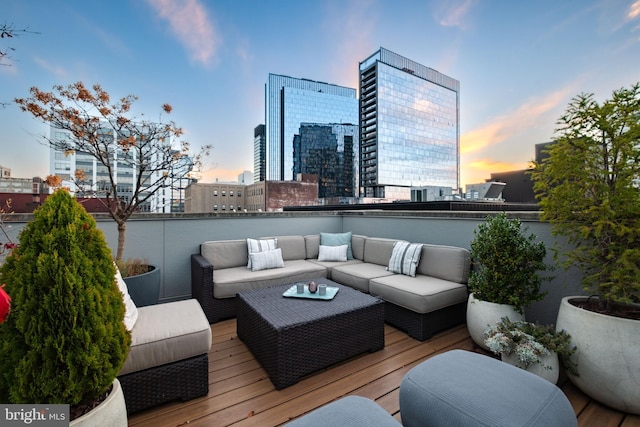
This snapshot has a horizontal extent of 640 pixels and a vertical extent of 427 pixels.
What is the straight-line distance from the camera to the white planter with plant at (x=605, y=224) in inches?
63.1

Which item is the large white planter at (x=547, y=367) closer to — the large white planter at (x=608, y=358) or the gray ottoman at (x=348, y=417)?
the large white planter at (x=608, y=358)

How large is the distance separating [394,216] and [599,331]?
9.06 feet

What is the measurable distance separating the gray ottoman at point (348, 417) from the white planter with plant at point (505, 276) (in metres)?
1.64

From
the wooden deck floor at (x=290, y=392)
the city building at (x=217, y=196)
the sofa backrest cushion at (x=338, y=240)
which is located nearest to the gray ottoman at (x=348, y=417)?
the wooden deck floor at (x=290, y=392)

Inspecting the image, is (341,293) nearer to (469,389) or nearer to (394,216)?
(469,389)

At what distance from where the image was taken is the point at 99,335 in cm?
104

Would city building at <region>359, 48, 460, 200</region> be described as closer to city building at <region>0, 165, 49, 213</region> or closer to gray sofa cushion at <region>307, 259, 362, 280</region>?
city building at <region>0, 165, 49, 213</region>

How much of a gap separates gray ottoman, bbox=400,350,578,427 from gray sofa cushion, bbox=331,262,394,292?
1.71 m

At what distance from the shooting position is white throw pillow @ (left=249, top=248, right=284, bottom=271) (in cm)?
347

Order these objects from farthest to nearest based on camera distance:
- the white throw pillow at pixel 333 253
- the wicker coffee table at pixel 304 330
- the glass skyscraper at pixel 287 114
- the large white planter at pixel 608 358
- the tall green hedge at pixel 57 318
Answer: the glass skyscraper at pixel 287 114, the white throw pillow at pixel 333 253, the wicker coffee table at pixel 304 330, the large white planter at pixel 608 358, the tall green hedge at pixel 57 318

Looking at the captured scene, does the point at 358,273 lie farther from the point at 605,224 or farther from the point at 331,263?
the point at 605,224

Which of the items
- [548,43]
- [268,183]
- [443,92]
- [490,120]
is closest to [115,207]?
[548,43]

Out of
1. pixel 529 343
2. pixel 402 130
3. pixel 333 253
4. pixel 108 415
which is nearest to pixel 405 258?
pixel 333 253

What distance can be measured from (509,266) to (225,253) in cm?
322
